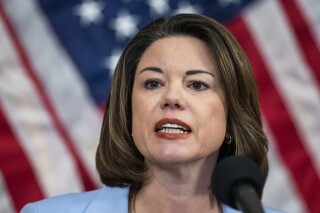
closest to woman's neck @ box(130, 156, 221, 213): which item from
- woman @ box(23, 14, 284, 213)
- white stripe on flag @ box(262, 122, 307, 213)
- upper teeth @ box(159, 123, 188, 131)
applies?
woman @ box(23, 14, 284, 213)

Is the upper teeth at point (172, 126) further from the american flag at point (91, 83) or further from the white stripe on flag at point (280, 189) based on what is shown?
the white stripe on flag at point (280, 189)

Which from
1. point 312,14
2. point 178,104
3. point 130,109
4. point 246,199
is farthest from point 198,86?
point 312,14

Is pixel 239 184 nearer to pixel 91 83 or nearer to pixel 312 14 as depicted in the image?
pixel 91 83

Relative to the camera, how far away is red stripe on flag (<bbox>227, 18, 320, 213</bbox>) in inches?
94.7

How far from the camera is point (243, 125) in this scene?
68.8 inches

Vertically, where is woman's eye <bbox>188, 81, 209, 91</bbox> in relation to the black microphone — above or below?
above

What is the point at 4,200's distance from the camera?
85.4 inches

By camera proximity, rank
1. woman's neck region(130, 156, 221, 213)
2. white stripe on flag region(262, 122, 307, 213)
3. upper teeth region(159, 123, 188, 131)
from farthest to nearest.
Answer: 1. white stripe on flag region(262, 122, 307, 213)
2. woman's neck region(130, 156, 221, 213)
3. upper teeth region(159, 123, 188, 131)

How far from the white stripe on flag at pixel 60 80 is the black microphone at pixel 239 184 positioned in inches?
42.9

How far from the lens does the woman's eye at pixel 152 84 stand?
1643mm

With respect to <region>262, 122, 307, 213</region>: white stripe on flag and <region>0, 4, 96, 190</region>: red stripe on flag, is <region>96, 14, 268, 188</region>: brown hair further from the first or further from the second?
<region>262, 122, 307, 213</region>: white stripe on flag

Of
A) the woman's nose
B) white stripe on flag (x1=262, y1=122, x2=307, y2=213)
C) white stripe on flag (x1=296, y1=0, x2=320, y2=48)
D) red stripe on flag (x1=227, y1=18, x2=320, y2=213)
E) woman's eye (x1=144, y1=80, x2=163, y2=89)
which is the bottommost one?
white stripe on flag (x1=262, y1=122, x2=307, y2=213)

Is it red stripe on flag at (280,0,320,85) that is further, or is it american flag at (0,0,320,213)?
red stripe on flag at (280,0,320,85)

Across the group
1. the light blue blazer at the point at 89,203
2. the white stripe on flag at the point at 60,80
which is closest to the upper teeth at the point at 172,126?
the light blue blazer at the point at 89,203
